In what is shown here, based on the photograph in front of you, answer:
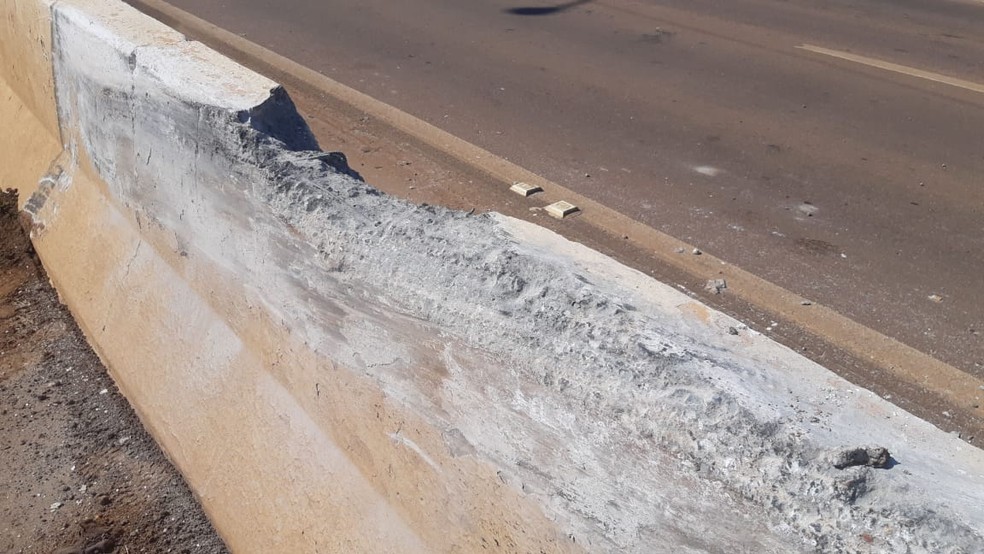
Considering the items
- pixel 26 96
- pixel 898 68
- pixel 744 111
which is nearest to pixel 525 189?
pixel 744 111

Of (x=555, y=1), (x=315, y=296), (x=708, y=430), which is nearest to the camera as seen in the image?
(x=708, y=430)

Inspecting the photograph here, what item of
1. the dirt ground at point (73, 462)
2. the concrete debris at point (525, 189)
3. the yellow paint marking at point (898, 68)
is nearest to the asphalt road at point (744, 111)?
the yellow paint marking at point (898, 68)

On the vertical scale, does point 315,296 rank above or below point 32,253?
above

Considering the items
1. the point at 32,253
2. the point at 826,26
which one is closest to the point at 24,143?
the point at 32,253

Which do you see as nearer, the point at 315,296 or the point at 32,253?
the point at 315,296

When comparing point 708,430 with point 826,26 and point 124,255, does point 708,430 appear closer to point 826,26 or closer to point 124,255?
point 124,255

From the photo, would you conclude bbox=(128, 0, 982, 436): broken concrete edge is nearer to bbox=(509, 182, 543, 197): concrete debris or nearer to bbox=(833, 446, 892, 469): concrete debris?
bbox=(509, 182, 543, 197): concrete debris
